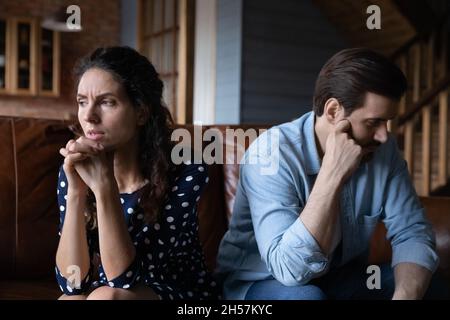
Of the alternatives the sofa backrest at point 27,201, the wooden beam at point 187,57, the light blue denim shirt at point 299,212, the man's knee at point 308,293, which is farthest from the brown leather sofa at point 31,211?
the wooden beam at point 187,57

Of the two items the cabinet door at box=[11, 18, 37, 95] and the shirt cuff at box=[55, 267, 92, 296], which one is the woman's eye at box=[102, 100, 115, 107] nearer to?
the shirt cuff at box=[55, 267, 92, 296]

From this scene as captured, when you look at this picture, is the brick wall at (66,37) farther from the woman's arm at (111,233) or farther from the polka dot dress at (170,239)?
the woman's arm at (111,233)

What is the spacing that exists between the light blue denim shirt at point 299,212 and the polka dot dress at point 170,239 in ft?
0.27

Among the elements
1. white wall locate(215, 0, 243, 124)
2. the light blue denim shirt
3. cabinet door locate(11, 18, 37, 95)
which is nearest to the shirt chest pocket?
the light blue denim shirt

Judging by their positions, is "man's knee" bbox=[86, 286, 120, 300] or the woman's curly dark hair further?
the woman's curly dark hair


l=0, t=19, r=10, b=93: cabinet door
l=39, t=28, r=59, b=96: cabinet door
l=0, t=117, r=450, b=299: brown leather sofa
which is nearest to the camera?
l=0, t=117, r=450, b=299: brown leather sofa

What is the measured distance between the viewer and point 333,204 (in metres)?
0.94

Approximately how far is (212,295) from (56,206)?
21.5 inches

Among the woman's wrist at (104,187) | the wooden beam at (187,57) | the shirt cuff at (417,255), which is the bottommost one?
the shirt cuff at (417,255)

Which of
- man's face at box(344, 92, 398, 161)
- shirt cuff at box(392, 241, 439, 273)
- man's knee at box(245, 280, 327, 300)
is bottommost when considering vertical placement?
man's knee at box(245, 280, 327, 300)

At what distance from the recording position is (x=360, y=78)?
99 cm

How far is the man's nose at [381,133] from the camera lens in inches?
40.1

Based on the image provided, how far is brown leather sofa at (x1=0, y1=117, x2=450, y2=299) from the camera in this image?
1354mm
